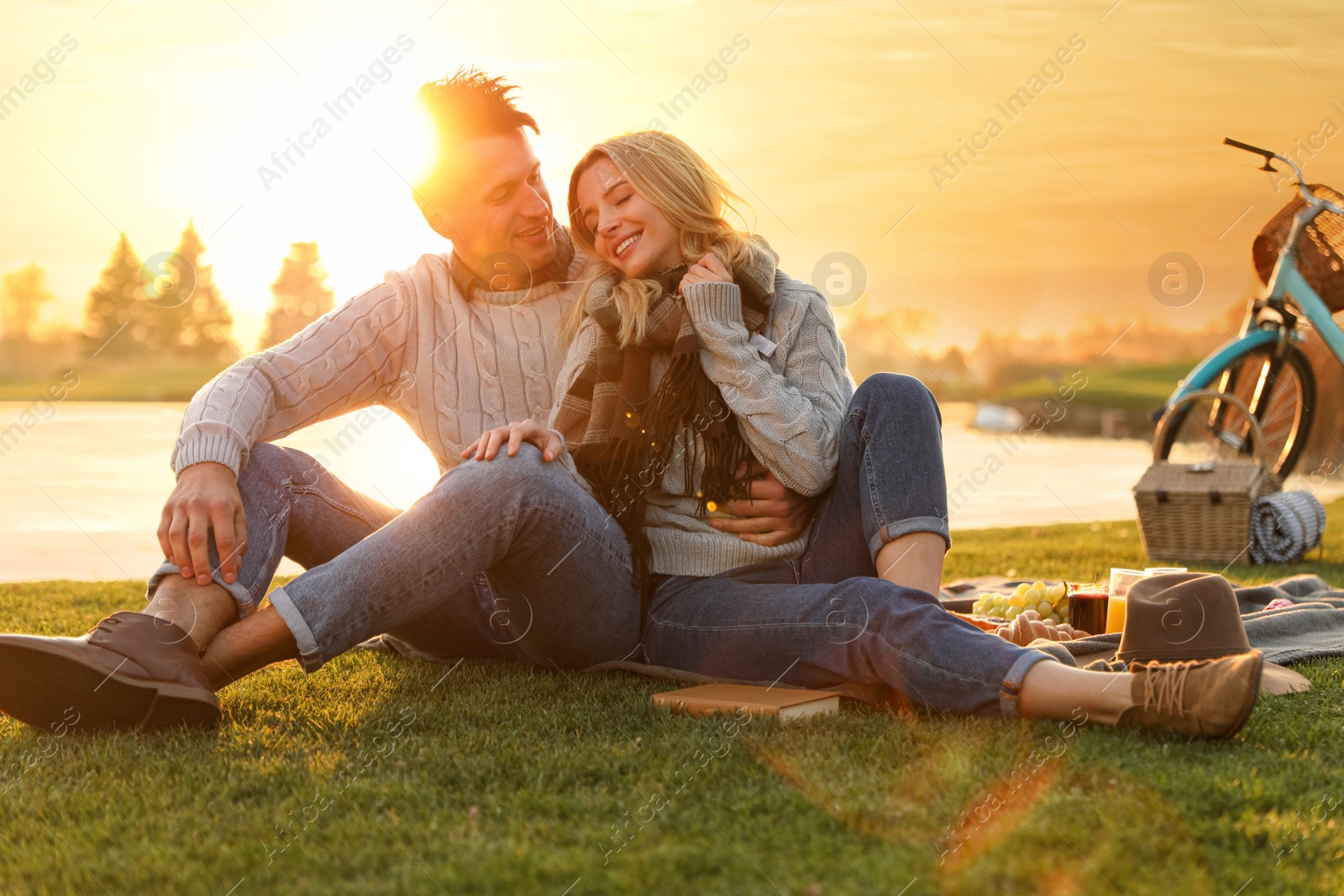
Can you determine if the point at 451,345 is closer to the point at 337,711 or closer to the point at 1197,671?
the point at 337,711

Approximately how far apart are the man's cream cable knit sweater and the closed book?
814mm

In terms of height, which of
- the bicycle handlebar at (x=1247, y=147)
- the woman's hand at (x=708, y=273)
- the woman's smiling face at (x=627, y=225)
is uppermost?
the bicycle handlebar at (x=1247, y=147)

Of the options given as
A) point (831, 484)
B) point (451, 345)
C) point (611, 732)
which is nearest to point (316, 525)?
point (451, 345)

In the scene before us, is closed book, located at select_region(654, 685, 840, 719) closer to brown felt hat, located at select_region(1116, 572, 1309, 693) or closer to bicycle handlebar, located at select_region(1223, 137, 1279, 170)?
brown felt hat, located at select_region(1116, 572, 1309, 693)

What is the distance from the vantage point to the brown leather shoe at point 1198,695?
4.92 ft

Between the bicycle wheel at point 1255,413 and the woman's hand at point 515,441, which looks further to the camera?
the bicycle wheel at point 1255,413

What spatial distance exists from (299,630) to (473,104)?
51.5 inches

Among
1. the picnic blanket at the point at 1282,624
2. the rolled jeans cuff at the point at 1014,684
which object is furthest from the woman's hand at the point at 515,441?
the picnic blanket at the point at 1282,624

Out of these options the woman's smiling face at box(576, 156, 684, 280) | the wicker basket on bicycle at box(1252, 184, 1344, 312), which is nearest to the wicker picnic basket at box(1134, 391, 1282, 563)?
the wicker basket on bicycle at box(1252, 184, 1344, 312)

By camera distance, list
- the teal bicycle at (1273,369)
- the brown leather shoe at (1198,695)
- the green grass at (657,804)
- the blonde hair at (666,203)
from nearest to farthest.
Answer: the green grass at (657,804) < the brown leather shoe at (1198,695) < the blonde hair at (666,203) < the teal bicycle at (1273,369)

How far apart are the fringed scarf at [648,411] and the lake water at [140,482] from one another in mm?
373

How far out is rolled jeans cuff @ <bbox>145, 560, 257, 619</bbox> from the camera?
6.13ft

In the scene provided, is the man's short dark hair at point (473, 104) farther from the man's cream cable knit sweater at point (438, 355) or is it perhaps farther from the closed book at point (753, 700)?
the closed book at point (753, 700)

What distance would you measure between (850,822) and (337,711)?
40.9 inches
